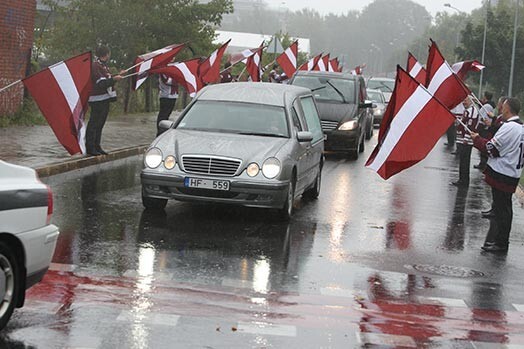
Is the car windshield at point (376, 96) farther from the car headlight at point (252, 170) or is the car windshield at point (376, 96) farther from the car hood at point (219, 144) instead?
the car headlight at point (252, 170)

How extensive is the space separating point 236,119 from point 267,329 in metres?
6.30

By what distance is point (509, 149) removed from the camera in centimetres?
1108

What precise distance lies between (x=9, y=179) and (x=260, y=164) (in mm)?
5515

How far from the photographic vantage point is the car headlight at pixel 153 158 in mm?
11727

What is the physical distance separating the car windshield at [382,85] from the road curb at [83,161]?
23281 mm

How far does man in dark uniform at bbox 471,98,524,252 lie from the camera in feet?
36.3

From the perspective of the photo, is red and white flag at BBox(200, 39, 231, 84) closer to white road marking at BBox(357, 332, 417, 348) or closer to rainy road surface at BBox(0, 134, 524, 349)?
rainy road surface at BBox(0, 134, 524, 349)

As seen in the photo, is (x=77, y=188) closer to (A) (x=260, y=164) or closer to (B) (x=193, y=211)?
(B) (x=193, y=211)

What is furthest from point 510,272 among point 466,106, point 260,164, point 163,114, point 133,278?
point 163,114

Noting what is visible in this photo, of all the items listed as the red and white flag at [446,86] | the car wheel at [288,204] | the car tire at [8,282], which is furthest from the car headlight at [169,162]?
the car tire at [8,282]

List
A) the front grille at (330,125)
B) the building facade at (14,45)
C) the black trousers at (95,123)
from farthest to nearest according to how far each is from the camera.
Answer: the front grille at (330,125), the building facade at (14,45), the black trousers at (95,123)

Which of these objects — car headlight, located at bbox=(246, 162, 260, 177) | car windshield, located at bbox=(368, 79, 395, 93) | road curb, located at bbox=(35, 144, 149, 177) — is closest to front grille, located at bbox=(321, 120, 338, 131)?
road curb, located at bbox=(35, 144, 149, 177)

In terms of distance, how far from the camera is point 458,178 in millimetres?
19828

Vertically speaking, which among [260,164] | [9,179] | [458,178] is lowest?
[458,178]
